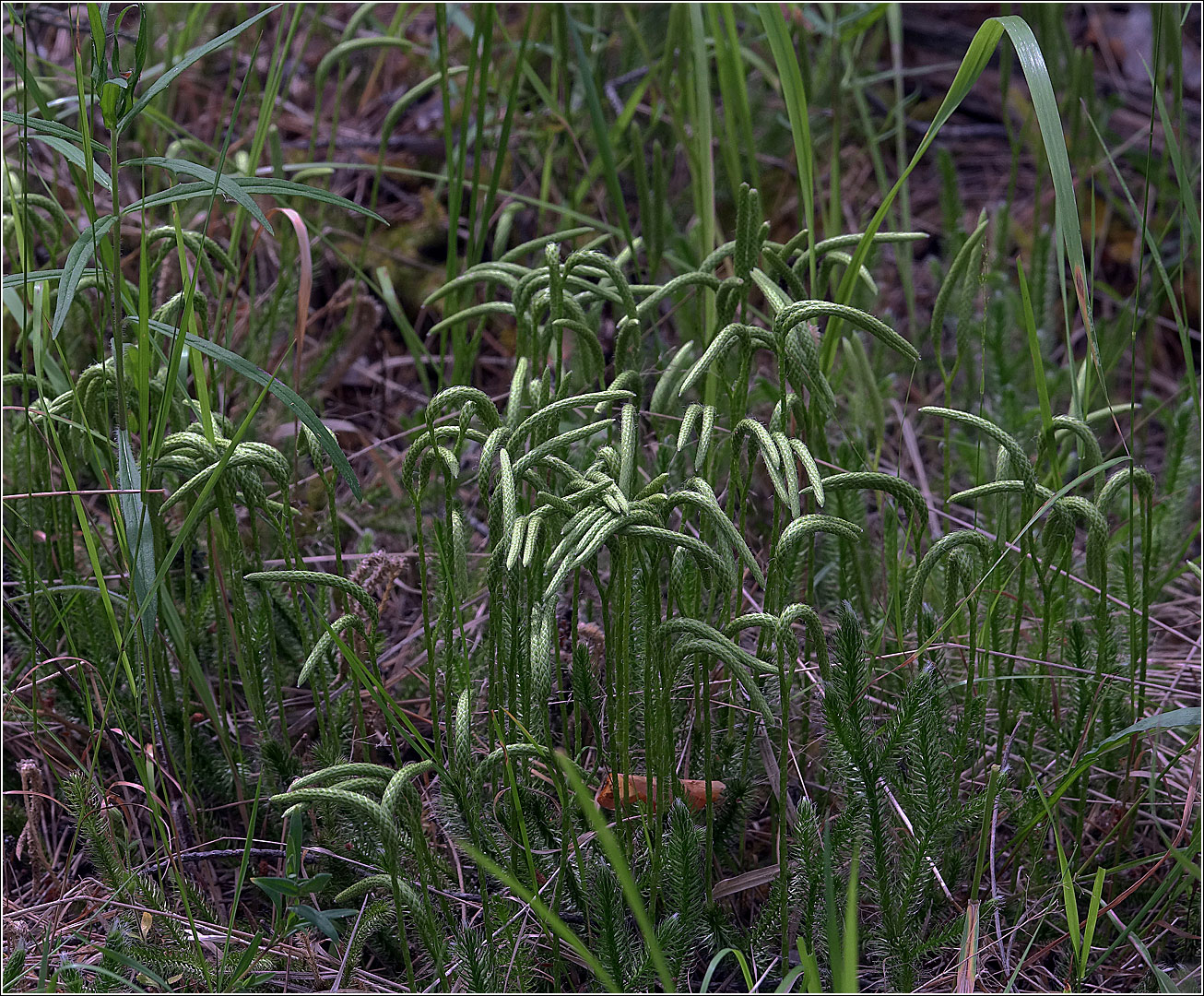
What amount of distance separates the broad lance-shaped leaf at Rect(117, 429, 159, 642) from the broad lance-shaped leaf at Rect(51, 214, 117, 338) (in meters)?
0.14

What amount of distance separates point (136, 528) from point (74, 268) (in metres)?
0.28

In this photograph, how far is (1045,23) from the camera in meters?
2.48

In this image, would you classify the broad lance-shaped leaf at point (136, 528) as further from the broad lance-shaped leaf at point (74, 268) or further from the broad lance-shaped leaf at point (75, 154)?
the broad lance-shaped leaf at point (75, 154)

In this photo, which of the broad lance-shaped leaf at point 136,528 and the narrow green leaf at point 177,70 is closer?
the narrow green leaf at point 177,70

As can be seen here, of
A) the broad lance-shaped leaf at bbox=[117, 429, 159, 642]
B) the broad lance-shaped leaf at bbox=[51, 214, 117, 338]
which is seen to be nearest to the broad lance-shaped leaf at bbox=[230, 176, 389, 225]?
the broad lance-shaped leaf at bbox=[51, 214, 117, 338]

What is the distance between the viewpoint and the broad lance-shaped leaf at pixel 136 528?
3.74 feet

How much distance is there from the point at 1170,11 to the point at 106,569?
2526mm

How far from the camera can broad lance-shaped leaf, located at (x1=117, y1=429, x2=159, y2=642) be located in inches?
44.8

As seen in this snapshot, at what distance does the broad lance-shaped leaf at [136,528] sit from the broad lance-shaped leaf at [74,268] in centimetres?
14

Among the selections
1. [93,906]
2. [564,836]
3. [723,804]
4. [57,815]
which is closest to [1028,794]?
[723,804]

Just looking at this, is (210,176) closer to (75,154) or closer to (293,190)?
(293,190)

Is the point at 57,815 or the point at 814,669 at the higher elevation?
the point at 814,669

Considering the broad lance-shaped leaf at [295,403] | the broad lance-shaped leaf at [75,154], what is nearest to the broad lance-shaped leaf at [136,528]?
the broad lance-shaped leaf at [295,403]

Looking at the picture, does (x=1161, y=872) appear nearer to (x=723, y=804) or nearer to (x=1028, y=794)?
(x=1028, y=794)
